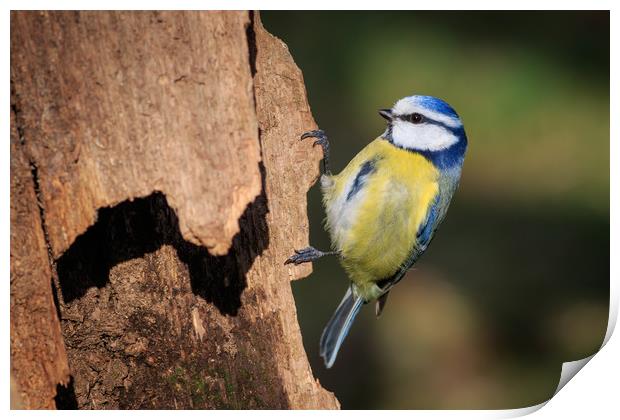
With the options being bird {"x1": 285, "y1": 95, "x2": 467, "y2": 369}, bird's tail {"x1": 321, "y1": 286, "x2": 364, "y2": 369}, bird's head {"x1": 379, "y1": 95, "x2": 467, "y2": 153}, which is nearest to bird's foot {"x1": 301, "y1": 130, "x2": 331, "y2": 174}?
bird {"x1": 285, "y1": 95, "x2": 467, "y2": 369}

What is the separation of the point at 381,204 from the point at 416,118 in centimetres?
20

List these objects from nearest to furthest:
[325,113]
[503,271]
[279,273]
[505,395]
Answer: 1. [279,273]
2. [505,395]
3. [503,271]
4. [325,113]

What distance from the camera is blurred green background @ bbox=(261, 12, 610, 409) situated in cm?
140

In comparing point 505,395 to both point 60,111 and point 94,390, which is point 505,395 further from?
point 60,111

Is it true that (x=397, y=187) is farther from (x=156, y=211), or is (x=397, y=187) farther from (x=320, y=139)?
(x=156, y=211)

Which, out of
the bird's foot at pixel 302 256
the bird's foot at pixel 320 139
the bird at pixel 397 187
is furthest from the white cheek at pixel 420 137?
the bird's foot at pixel 302 256

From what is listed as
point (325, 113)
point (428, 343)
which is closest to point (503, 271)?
point (428, 343)

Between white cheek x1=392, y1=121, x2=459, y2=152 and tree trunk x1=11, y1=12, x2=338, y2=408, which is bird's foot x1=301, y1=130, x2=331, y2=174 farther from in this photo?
white cheek x1=392, y1=121, x2=459, y2=152

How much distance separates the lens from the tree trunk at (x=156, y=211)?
44.9 inches

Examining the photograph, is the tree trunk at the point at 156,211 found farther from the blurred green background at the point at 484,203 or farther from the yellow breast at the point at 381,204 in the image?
the blurred green background at the point at 484,203

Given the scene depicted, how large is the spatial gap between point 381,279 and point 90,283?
2.18 feet

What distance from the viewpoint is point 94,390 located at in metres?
1.32

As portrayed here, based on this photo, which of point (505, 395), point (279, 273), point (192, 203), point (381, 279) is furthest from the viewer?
point (381, 279)

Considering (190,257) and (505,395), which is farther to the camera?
(505,395)
